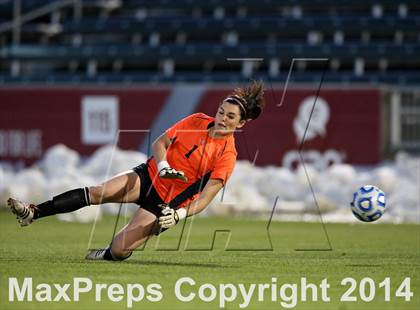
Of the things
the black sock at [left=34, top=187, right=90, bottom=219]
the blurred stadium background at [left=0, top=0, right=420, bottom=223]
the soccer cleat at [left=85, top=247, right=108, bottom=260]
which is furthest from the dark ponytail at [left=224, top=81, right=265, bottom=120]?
the blurred stadium background at [left=0, top=0, right=420, bottom=223]

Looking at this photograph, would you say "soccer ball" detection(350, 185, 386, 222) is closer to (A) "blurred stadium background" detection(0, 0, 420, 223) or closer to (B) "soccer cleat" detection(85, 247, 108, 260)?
(B) "soccer cleat" detection(85, 247, 108, 260)

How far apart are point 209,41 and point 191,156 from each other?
23.0 m

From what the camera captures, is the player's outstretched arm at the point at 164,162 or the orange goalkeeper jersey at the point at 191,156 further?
the orange goalkeeper jersey at the point at 191,156

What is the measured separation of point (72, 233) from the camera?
1391cm

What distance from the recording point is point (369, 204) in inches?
422

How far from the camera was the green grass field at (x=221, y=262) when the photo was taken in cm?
698

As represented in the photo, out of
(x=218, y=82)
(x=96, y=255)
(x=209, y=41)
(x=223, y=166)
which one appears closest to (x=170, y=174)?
(x=223, y=166)

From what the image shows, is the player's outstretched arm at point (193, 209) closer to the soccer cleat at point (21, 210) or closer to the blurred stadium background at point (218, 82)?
the soccer cleat at point (21, 210)

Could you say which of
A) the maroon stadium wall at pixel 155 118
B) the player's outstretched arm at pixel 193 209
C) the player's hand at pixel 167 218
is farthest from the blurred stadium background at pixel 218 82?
the player's hand at pixel 167 218

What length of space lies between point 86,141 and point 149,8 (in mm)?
6796

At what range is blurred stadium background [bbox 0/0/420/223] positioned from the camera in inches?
953

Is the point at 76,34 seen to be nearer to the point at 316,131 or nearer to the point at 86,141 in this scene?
the point at 86,141

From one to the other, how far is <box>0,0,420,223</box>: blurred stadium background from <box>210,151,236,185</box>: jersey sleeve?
997 cm

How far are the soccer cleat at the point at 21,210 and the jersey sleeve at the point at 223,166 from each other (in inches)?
63.6
